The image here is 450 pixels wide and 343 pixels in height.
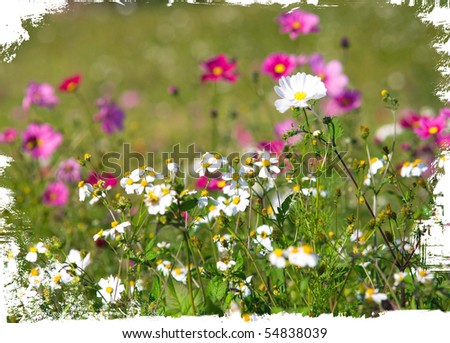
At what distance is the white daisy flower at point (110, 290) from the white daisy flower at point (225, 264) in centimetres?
25

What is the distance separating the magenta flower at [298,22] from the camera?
2.21 metres

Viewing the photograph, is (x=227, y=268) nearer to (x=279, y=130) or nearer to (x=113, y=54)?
(x=279, y=130)

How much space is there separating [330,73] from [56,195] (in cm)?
125

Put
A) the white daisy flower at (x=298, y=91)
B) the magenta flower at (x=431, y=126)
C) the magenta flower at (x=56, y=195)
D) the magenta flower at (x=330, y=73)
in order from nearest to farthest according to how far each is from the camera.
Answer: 1. the white daisy flower at (x=298, y=91)
2. the magenta flower at (x=431, y=126)
3. the magenta flower at (x=56, y=195)
4. the magenta flower at (x=330, y=73)

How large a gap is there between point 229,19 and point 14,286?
425 cm

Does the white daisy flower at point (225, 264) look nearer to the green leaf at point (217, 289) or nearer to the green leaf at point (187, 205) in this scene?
the green leaf at point (217, 289)

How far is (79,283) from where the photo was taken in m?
1.39

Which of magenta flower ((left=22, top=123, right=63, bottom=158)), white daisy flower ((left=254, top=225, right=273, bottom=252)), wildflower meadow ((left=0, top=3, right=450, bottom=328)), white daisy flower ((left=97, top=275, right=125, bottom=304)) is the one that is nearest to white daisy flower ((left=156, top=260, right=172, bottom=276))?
wildflower meadow ((left=0, top=3, right=450, bottom=328))

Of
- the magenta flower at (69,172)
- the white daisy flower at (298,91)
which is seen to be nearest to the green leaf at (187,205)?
the white daisy flower at (298,91)

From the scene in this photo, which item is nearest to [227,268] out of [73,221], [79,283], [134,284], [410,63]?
[134,284]

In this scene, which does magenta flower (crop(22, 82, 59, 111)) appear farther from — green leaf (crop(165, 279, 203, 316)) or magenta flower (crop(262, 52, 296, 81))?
green leaf (crop(165, 279, 203, 316))

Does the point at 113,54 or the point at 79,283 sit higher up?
the point at 113,54

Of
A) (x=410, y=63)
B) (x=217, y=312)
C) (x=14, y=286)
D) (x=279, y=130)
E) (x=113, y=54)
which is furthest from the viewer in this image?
(x=113, y=54)

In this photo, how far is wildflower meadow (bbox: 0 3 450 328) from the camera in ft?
4.10
